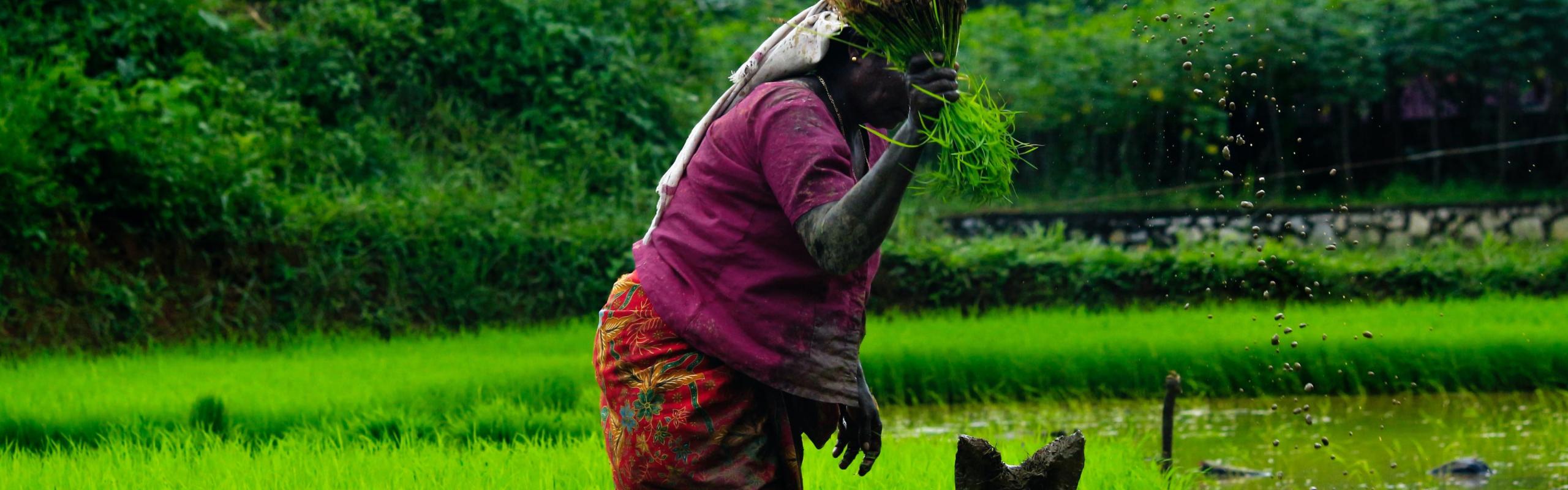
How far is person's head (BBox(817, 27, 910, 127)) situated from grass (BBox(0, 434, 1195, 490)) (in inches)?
67.6

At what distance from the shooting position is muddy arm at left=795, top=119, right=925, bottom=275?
1.95 meters

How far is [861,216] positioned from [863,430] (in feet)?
2.09

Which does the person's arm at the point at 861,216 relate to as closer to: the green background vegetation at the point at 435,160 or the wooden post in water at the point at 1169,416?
the wooden post in water at the point at 1169,416

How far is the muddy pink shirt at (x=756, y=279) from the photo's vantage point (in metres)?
2.14

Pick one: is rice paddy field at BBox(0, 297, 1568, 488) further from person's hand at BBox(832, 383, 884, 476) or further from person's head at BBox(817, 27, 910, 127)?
person's head at BBox(817, 27, 910, 127)

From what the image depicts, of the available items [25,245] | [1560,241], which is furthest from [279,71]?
[1560,241]

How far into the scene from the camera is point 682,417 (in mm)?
2219

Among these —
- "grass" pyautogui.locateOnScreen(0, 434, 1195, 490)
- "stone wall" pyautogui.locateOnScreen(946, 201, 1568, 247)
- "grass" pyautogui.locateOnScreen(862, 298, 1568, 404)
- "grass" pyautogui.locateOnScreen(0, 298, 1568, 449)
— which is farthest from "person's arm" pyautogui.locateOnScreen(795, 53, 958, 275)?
"stone wall" pyautogui.locateOnScreen(946, 201, 1568, 247)

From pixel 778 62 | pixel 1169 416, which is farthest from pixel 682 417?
pixel 1169 416

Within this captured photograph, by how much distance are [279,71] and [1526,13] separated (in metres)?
10.7

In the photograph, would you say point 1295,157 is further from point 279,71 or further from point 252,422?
point 252,422

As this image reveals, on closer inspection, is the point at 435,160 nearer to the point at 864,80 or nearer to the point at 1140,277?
the point at 1140,277

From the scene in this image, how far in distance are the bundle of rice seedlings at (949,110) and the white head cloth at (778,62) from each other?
6 cm

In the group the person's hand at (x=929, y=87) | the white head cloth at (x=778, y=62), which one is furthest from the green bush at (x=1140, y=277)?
the person's hand at (x=929, y=87)
